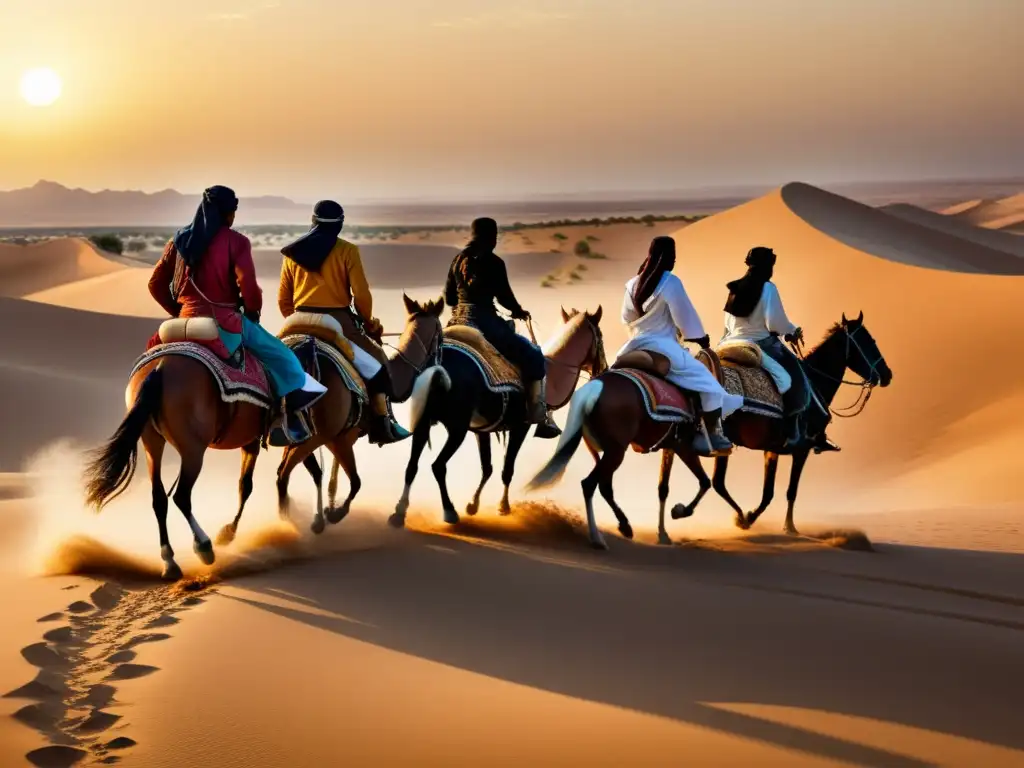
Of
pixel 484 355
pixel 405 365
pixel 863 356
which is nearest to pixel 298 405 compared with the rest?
pixel 405 365

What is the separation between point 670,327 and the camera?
1151 cm

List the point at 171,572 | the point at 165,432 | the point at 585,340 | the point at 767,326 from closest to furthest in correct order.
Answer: the point at 171,572 < the point at 165,432 < the point at 585,340 < the point at 767,326

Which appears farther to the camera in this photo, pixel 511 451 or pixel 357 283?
pixel 511 451

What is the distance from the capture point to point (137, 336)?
3153 centimetres

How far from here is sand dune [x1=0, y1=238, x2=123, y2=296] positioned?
67.1m

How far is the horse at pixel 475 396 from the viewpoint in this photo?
37.2ft

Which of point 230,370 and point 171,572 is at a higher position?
point 230,370

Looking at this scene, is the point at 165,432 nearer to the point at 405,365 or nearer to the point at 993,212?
the point at 405,365

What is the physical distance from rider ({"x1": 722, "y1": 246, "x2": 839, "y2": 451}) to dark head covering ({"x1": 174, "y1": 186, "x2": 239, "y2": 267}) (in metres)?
5.27

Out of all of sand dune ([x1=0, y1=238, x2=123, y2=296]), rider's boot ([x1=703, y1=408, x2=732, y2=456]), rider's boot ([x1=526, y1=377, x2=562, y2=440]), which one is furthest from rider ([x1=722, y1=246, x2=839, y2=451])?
sand dune ([x1=0, y1=238, x2=123, y2=296])

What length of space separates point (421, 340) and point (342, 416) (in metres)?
1.10

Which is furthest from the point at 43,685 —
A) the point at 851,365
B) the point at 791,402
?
the point at 851,365

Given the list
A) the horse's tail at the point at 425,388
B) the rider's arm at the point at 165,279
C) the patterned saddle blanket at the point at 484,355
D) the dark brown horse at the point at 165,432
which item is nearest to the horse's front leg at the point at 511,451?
the patterned saddle blanket at the point at 484,355

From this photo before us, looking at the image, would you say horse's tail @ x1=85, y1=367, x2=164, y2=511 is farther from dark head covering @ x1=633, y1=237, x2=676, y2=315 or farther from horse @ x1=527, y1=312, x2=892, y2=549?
dark head covering @ x1=633, y1=237, x2=676, y2=315
